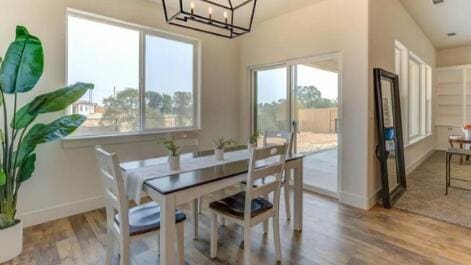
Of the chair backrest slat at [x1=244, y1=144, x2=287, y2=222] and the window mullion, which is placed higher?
the window mullion

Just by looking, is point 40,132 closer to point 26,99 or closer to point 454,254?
point 26,99

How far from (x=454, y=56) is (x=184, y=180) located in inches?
347

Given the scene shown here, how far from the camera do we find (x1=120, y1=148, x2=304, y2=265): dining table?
5.26ft

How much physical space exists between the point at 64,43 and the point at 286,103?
3178mm

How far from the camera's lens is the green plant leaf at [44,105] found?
7.42 ft

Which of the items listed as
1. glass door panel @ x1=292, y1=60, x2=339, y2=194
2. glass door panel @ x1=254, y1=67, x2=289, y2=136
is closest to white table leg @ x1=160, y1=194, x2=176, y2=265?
glass door panel @ x1=292, y1=60, x2=339, y2=194

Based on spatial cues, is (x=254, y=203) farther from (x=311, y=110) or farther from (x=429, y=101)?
(x=429, y=101)

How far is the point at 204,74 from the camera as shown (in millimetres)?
4367

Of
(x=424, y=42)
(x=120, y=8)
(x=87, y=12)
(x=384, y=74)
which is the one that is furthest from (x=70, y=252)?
(x=424, y=42)

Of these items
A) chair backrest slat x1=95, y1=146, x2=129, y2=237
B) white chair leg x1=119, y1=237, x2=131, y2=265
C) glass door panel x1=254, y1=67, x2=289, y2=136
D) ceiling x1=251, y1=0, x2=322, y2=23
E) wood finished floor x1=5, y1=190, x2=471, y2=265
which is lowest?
wood finished floor x1=5, y1=190, x2=471, y2=265

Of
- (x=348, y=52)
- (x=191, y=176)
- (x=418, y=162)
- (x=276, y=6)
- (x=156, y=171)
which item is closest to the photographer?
(x=191, y=176)

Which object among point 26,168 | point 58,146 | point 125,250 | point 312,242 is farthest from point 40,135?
point 312,242

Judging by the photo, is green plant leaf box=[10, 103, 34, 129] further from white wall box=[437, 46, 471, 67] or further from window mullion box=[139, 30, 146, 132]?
white wall box=[437, 46, 471, 67]

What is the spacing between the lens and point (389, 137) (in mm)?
3559
